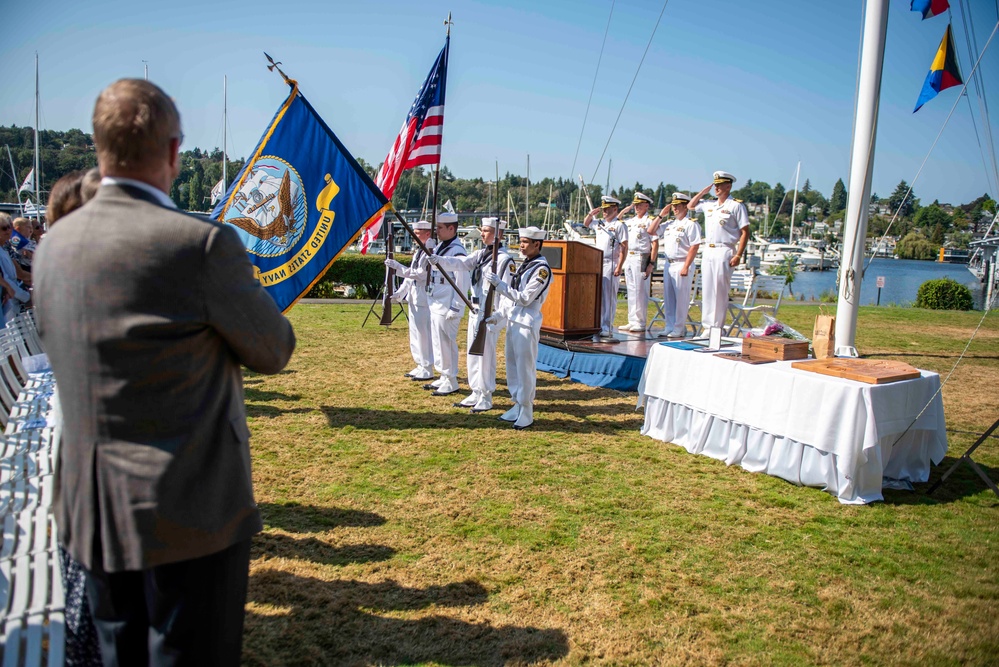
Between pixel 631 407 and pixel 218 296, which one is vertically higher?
pixel 218 296

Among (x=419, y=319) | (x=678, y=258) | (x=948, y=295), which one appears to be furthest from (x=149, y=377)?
(x=948, y=295)

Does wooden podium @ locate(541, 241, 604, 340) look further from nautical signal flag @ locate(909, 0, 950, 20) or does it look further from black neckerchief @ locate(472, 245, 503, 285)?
nautical signal flag @ locate(909, 0, 950, 20)

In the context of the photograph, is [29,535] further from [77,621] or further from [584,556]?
[584,556]

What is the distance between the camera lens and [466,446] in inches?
259

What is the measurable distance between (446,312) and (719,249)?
381 centimetres

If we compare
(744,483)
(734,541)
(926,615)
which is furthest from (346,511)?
(926,615)

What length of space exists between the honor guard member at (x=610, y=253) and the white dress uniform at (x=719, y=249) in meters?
2.36

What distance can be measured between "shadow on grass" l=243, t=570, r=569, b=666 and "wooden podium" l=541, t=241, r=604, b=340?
7.05 m

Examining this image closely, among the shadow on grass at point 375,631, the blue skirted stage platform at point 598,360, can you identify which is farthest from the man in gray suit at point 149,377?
the blue skirted stage platform at point 598,360

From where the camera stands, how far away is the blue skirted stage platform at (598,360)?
927 centimetres

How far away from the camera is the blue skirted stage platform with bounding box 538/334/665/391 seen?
9.27m

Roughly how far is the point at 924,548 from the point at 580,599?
255cm

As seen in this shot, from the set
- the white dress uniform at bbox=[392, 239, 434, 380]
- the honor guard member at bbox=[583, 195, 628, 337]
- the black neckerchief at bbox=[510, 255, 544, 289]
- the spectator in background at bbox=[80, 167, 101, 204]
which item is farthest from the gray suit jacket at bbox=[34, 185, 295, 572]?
the honor guard member at bbox=[583, 195, 628, 337]

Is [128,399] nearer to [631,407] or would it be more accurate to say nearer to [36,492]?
[36,492]
